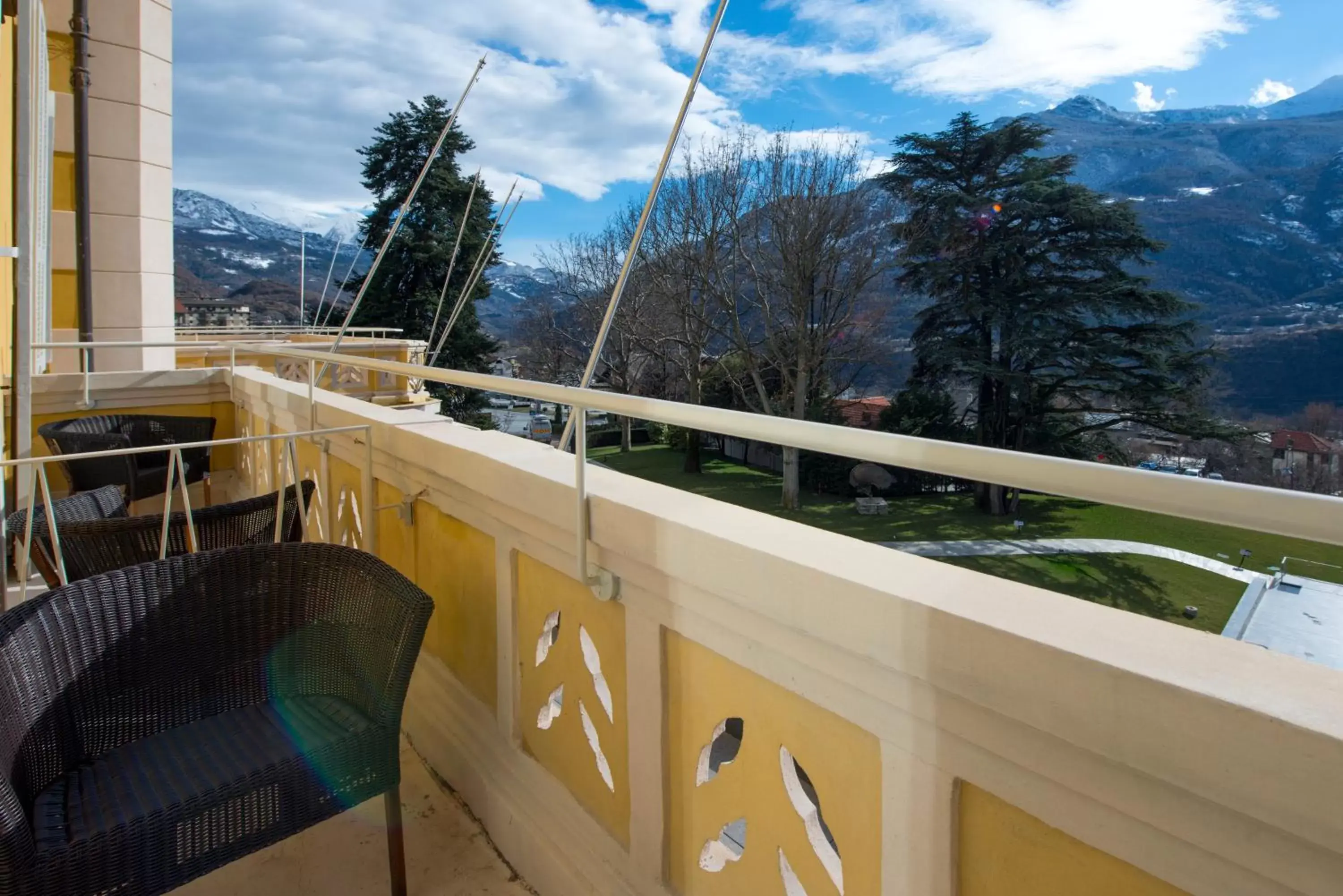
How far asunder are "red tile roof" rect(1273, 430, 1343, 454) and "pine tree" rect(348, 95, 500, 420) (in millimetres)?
17876

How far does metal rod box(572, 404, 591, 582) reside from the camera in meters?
1.14

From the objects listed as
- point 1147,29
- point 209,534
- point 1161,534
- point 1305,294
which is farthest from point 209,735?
point 1147,29

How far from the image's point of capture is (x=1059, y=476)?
538mm

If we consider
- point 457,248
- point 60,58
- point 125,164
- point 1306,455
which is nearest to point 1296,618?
point 1306,455

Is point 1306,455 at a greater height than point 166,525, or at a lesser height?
lesser

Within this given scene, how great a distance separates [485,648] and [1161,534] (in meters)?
22.5

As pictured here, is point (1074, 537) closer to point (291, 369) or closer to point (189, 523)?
point (291, 369)

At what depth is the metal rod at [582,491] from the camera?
1136 millimetres

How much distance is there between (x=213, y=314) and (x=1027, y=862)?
24343 mm

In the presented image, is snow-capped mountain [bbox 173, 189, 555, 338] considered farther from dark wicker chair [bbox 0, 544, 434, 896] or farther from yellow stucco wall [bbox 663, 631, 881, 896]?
yellow stucco wall [bbox 663, 631, 881, 896]

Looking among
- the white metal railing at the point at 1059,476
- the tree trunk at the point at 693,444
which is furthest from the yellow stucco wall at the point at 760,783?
the tree trunk at the point at 693,444

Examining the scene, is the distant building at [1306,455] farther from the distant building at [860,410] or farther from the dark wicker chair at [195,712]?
the dark wicker chair at [195,712]

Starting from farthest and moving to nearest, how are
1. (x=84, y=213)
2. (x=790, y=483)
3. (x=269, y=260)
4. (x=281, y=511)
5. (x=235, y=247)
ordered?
(x=235, y=247), (x=269, y=260), (x=790, y=483), (x=84, y=213), (x=281, y=511)

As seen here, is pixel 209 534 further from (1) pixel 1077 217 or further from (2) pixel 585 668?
(1) pixel 1077 217
